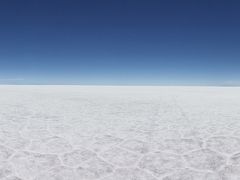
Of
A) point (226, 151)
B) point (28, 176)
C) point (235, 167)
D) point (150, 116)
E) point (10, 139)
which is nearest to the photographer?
point (28, 176)

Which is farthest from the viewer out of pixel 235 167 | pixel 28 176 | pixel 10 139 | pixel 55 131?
pixel 55 131

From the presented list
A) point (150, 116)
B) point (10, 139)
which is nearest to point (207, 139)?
point (150, 116)

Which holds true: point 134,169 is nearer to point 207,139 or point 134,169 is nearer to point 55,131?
point 207,139

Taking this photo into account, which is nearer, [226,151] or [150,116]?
[226,151]

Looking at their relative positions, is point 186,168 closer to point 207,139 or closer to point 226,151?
point 226,151

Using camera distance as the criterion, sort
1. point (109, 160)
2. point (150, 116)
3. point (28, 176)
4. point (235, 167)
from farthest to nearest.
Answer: point (150, 116) → point (109, 160) → point (235, 167) → point (28, 176)

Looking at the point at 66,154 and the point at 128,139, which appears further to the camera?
the point at 128,139

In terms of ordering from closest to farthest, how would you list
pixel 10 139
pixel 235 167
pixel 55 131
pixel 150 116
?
pixel 235 167 < pixel 10 139 < pixel 55 131 < pixel 150 116

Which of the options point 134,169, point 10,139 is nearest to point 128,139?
point 134,169
